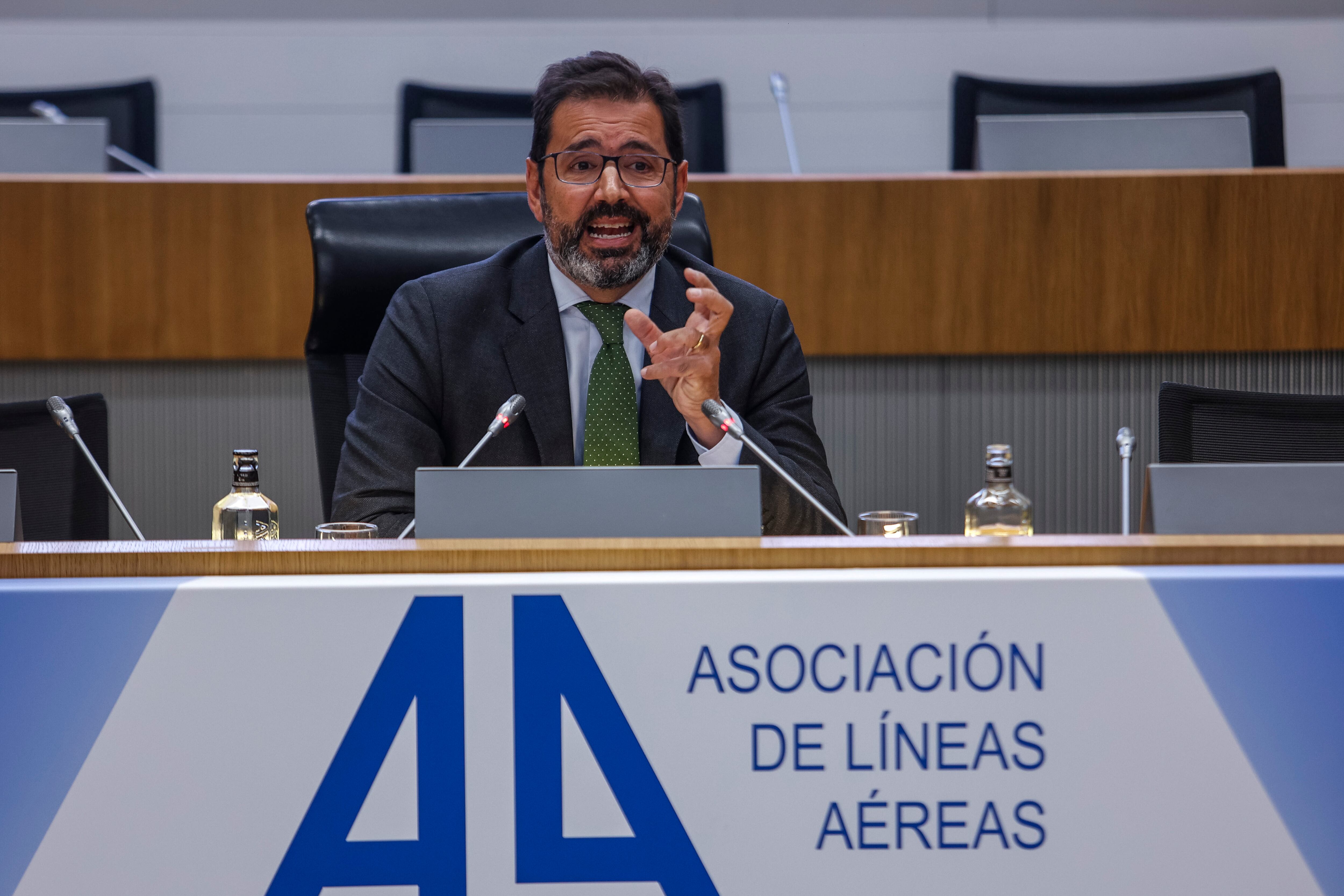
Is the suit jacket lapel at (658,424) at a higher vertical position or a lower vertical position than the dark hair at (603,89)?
lower

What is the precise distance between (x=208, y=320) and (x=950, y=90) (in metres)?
2.83

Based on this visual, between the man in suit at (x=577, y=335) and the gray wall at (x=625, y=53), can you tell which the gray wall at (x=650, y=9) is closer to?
the gray wall at (x=625, y=53)

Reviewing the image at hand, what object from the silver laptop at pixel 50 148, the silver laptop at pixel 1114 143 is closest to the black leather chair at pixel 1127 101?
the silver laptop at pixel 1114 143

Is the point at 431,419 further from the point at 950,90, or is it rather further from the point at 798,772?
the point at 950,90

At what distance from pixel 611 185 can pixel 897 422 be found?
3.34ft

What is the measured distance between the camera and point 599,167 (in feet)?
5.44

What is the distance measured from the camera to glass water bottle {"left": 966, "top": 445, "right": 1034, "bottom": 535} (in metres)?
1.05

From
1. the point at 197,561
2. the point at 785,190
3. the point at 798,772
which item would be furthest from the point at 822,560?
the point at 785,190

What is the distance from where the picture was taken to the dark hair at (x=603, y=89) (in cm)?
167

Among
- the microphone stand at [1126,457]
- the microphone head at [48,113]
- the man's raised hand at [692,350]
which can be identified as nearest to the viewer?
the microphone stand at [1126,457]

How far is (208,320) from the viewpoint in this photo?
2369 millimetres

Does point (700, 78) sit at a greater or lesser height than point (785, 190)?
greater

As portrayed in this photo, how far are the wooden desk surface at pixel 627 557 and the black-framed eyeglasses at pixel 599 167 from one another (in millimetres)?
954

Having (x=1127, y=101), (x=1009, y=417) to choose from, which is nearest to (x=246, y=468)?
(x=1009, y=417)
